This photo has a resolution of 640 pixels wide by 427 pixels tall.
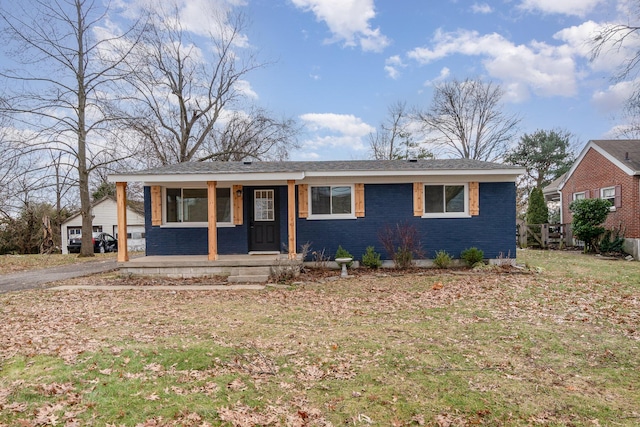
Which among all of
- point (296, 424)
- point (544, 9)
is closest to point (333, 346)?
point (296, 424)

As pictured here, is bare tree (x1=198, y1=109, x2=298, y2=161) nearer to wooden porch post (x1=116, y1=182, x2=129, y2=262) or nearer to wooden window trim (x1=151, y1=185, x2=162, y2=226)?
wooden window trim (x1=151, y1=185, x2=162, y2=226)

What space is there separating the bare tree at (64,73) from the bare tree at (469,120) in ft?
74.6

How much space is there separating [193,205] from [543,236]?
54.0 ft

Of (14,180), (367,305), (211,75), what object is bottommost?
(367,305)

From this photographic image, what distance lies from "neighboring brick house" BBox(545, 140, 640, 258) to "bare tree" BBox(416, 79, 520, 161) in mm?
10088

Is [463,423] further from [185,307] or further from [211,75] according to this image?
[211,75]

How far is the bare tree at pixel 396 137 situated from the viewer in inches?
1179

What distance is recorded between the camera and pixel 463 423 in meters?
2.85

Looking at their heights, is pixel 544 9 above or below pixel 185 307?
above

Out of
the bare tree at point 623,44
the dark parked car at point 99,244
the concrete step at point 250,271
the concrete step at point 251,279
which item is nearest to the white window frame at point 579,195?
the bare tree at point 623,44

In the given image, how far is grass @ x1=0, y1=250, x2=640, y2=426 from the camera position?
3.00 meters

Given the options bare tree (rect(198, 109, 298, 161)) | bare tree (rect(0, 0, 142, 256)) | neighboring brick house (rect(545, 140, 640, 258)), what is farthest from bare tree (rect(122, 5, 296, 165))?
neighboring brick house (rect(545, 140, 640, 258))

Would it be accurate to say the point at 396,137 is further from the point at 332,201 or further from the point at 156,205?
the point at 156,205

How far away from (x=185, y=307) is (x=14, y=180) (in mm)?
15004
